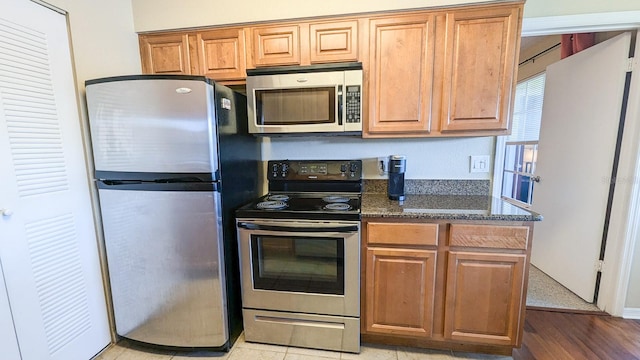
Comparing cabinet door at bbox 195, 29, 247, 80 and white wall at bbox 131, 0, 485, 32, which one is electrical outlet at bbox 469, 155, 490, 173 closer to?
white wall at bbox 131, 0, 485, 32

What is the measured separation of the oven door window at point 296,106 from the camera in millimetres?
1690

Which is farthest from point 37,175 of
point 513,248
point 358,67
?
point 513,248

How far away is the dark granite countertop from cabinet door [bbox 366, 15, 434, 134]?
0.47m

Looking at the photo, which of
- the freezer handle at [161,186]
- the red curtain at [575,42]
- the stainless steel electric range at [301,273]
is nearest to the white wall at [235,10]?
the freezer handle at [161,186]

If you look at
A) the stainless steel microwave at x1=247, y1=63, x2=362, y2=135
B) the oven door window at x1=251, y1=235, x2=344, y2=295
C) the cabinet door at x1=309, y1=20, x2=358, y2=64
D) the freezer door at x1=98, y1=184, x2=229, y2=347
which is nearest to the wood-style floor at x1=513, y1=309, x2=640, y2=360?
the oven door window at x1=251, y1=235, x2=344, y2=295

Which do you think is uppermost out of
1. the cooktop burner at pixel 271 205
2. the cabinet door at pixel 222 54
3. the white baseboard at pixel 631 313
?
the cabinet door at pixel 222 54

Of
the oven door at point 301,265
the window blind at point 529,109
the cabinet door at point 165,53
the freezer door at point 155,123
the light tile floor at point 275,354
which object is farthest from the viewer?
the window blind at point 529,109

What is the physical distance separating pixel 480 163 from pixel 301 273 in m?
1.50

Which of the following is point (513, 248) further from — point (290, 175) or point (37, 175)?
point (37, 175)

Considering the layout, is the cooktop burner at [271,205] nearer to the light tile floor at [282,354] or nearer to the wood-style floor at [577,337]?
the light tile floor at [282,354]

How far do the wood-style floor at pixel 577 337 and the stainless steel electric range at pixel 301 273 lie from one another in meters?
1.11

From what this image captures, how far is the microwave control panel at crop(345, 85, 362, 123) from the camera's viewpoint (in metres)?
1.66

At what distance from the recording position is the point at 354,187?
2.03 m

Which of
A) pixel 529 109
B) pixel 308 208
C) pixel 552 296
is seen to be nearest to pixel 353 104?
pixel 308 208
